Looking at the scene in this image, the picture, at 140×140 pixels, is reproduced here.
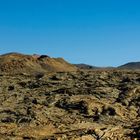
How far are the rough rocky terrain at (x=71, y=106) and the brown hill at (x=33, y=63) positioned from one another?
18.9m

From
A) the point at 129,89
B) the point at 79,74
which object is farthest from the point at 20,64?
the point at 129,89

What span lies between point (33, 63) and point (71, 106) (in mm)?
26317

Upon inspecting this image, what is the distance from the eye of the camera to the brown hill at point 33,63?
31.2 meters

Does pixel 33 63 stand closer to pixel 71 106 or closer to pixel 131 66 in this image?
pixel 71 106

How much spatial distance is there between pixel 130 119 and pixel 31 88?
308 cm

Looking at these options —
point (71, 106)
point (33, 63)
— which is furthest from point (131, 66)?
point (71, 106)

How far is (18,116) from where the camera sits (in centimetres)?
873

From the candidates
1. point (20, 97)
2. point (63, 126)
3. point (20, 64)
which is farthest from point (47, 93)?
point (20, 64)

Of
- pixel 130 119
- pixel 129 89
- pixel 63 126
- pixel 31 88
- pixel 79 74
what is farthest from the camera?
pixel 79 74

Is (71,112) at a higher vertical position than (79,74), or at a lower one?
lower

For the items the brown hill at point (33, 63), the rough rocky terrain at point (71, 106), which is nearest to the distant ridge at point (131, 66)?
the brown hill at point (33, 63)

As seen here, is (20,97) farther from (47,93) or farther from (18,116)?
(18,116)

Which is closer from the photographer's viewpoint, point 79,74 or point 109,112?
point 109,112

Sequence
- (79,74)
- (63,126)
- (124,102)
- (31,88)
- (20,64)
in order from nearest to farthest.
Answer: (63,126) < (124,102) < (31,88) < (79,74) < (20,64)
